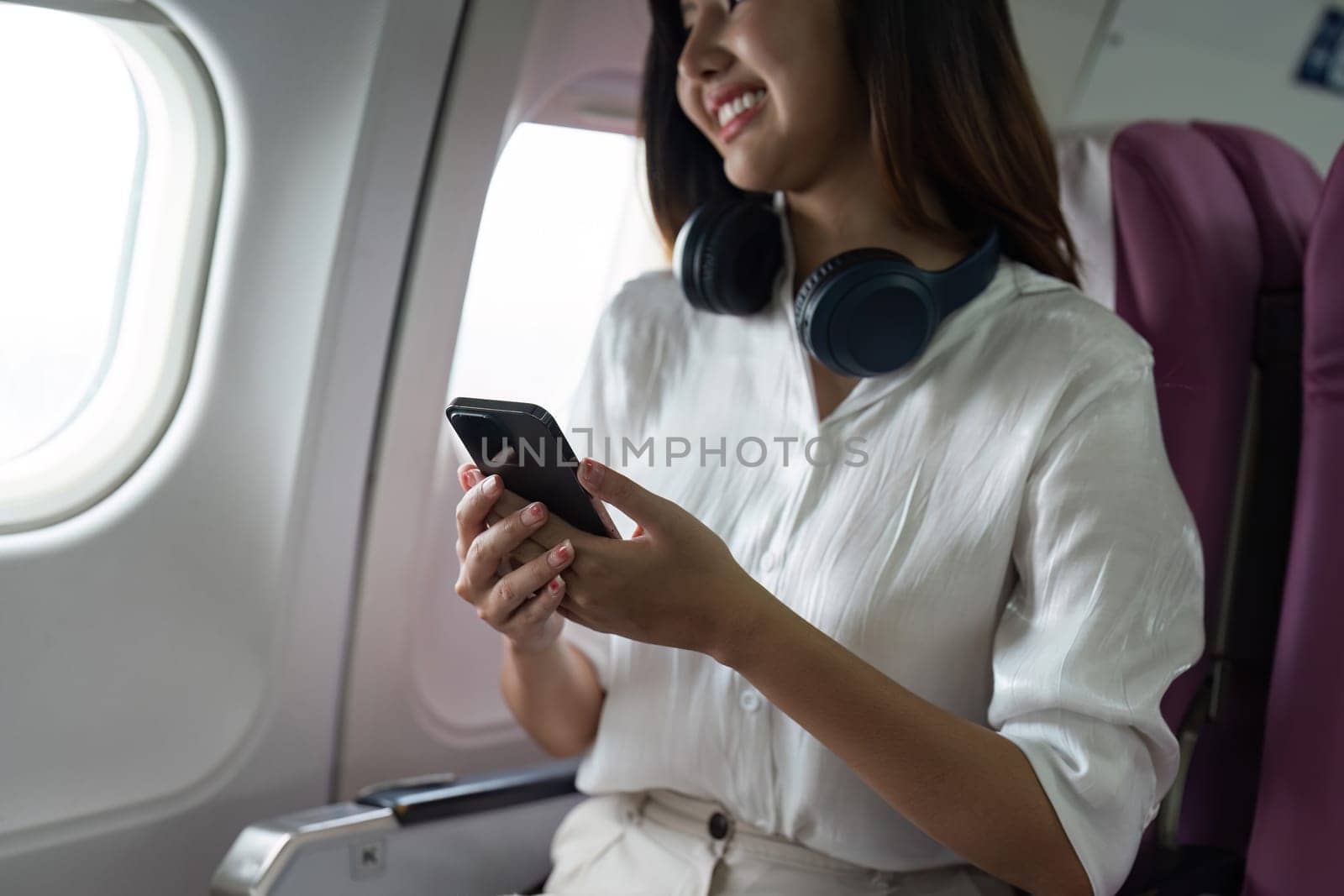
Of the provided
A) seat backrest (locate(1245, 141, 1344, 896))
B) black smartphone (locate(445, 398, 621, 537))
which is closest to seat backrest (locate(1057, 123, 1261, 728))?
seat backrest (locate(1245, 141, 1344, 896))

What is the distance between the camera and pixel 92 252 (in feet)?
5.14

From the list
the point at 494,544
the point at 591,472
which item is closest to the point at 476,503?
the point at 494,544

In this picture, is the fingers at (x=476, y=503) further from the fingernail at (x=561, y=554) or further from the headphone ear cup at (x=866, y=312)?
the headphone ear cup at (x=866, y=312)

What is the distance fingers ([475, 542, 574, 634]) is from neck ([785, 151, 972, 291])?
22.6 inches

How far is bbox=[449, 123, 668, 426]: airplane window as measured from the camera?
180cm

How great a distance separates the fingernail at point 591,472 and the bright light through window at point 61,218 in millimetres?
914

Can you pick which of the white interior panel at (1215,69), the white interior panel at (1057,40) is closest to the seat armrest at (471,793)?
the white interior panel at (1057,40)

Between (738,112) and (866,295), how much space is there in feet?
1.11

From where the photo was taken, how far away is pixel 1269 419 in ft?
5.06

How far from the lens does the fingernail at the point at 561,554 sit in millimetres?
1062

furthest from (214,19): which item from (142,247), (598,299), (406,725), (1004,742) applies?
(1004,742)

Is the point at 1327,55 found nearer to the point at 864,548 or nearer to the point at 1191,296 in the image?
the point at 1191,296

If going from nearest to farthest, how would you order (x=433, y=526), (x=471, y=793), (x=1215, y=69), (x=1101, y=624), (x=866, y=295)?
(x=1101, y=624) → (x=866, y=295) → (x=471, y=793) → (x=433, y=526) → (x=1215, y=69)

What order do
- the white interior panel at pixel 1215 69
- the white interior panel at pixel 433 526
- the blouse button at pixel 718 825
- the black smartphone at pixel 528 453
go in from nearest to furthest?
the black smartphone at pixel 528 453 → the blouse button at pixel 718 825 → the white interior panel at pixel 433 526 → the white interior panel at pixel 1215 69
